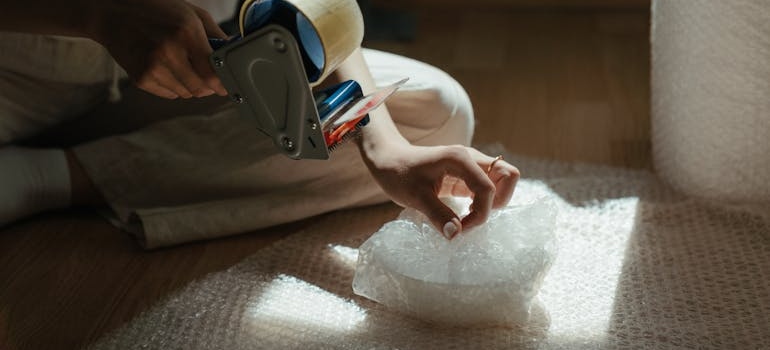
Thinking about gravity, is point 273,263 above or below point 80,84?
below

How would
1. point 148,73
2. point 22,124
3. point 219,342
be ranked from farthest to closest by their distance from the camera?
point 22,124 < point 219,342 < point 148,73

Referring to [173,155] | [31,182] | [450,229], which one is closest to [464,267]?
[450,229]

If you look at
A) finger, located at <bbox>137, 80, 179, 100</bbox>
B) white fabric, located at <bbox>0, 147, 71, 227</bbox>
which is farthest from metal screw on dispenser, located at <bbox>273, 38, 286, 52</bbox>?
white fabric, located at <bbox>0, 147, 71, 227</bbox>

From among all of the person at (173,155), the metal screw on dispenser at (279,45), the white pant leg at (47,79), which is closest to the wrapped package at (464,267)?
the person at (173,155)

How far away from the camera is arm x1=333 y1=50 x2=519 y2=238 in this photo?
88 centimetres

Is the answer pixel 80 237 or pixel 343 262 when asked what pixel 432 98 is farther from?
pixel 80 237

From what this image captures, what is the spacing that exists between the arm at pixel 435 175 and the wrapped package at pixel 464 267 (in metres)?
0.02

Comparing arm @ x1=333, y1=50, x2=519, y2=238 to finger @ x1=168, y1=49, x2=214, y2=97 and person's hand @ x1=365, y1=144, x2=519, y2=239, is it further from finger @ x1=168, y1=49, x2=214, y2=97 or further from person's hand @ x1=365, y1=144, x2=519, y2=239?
finger @ x1=168, y1=49, x2=214, y2=97

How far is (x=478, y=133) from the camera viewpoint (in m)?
1.38

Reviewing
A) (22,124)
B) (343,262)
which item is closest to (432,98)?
(343,262)

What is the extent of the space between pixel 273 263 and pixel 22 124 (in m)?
0.35

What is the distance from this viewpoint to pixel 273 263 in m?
1.03

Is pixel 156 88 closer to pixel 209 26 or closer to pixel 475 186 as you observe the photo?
pixel 209 26

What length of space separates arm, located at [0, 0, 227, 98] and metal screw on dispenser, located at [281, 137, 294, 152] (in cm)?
6
